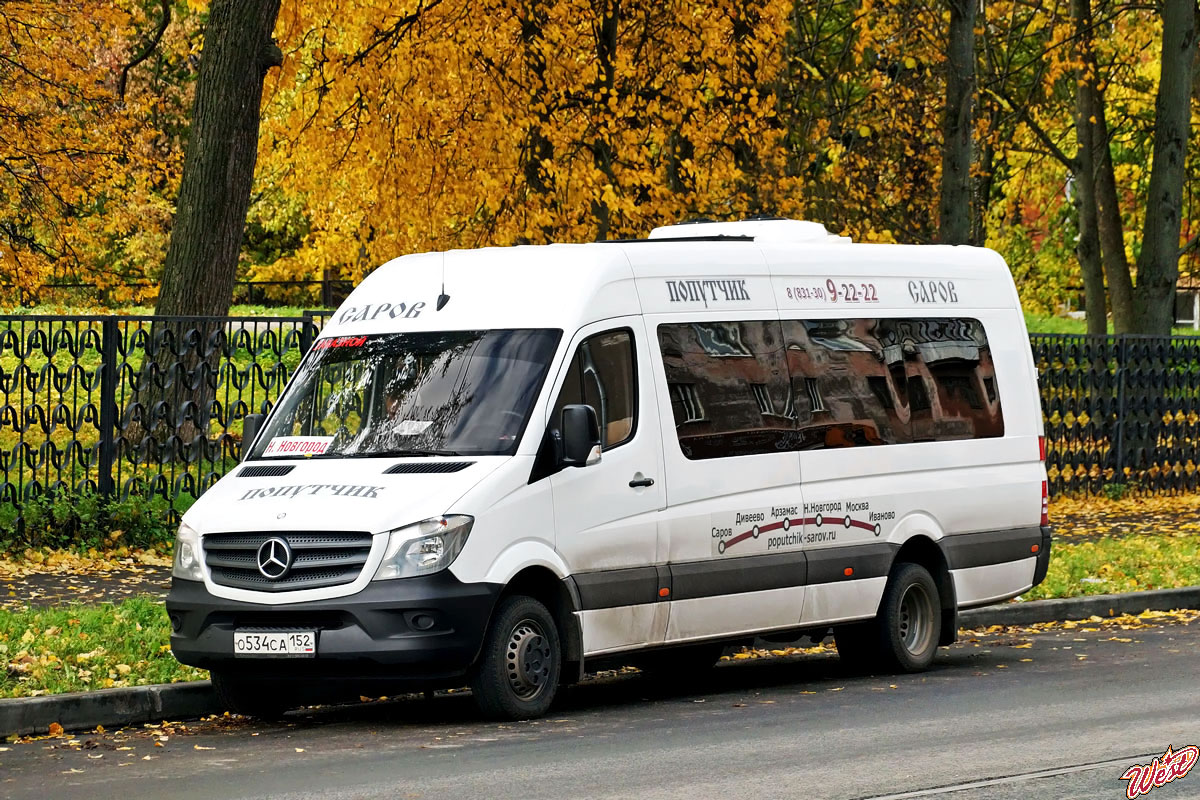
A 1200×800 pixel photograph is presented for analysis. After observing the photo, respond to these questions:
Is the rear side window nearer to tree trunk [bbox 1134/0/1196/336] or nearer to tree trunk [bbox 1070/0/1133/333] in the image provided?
tree trunk [bbox 1134/0/1196/336]

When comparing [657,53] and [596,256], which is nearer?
[596,256]

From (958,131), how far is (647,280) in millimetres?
11433

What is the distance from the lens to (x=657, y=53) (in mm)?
24000

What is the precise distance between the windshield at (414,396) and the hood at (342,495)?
0.61 feet

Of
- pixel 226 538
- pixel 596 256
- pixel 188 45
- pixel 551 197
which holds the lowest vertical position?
pixel 226 538

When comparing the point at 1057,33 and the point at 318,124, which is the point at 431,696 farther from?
the point at 1057,33

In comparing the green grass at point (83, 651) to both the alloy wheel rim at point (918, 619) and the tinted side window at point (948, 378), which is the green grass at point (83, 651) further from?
the tinted side window at point (948, 378)

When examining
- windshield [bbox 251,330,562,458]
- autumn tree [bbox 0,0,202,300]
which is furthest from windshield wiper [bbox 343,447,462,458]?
autumn tree [bbox 0,0,202,300]

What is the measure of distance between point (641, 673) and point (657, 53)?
13229mm

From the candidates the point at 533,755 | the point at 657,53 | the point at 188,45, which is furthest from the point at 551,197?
the point at 188,45

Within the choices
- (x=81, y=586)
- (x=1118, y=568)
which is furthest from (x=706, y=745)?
(x=1118, y=568)

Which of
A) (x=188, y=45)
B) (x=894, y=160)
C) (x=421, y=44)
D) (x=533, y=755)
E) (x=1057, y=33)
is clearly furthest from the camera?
(x=188, y=45)

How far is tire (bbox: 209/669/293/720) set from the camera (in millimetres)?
9672

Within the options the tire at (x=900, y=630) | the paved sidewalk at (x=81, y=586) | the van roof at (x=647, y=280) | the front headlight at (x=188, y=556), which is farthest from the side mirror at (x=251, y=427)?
the tire at (x=900, y=630)
